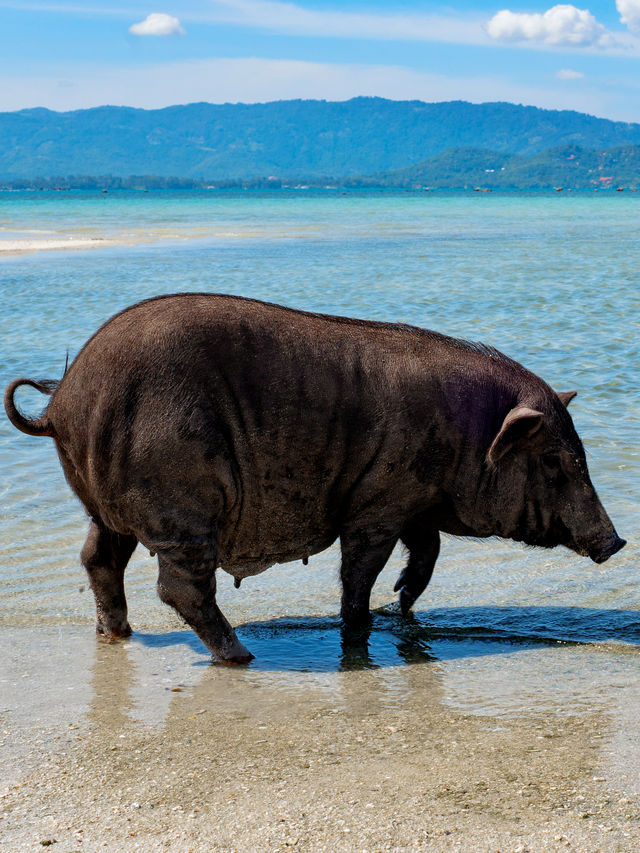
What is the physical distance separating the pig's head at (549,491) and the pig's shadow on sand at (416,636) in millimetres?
425

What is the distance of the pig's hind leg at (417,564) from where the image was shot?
606cm

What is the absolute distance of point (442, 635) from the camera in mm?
5871

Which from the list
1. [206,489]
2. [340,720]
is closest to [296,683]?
[340,720]

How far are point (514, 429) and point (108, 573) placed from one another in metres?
2.24

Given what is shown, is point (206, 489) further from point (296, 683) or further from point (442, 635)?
point (442, 635)

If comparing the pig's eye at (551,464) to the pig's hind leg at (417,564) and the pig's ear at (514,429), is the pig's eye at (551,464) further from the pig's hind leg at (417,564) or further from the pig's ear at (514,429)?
the pig's hind leg at (417,564)

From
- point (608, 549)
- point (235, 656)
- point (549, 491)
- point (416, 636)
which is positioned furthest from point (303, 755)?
point (608, 549)

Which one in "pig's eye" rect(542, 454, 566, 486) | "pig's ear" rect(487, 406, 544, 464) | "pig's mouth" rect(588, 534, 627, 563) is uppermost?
"pig's ear" rect(487, 406, 544, 464)

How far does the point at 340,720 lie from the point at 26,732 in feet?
4.27

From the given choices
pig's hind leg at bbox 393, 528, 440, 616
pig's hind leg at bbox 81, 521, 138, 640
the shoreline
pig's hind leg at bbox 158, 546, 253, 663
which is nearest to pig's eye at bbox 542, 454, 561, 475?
pig's hind leg at bbox 393, 528, 440, 616

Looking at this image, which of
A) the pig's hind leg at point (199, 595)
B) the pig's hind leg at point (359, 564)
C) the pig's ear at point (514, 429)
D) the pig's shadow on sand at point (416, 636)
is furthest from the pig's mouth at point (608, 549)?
the pig's hind leg at point (199, 595)

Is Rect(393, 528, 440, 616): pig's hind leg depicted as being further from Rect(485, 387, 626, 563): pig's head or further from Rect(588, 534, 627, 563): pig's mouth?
Rect(588, 534, 627, 563): pig's mouth

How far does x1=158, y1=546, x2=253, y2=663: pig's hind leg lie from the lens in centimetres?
518

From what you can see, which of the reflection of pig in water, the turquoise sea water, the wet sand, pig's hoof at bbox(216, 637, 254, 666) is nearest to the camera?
the wet sand
